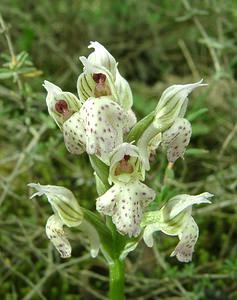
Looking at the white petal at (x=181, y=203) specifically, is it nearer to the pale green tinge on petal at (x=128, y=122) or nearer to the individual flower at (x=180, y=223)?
the individual flower at (x=180, y=223)

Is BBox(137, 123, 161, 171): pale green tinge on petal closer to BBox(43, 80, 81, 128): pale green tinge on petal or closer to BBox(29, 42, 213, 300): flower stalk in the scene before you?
BBox(29, 42, 213, 300): flower stalk

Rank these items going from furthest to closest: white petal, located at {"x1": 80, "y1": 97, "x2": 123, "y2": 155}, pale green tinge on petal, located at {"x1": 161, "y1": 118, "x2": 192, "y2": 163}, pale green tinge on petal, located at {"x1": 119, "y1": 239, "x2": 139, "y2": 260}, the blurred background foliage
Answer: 1. the blurred background foliage
2. pale green tinge on petal, located at {"x1": 119, "y1": 239, "x2": 139, "y2": 260}
3. pale green tinge on petal, located at {"x1": 161, "y1": 118, "x2": 192, "y2": 163}
4. white petal, located at {"x1": 80, "y1": 97, "x2": 123, "y2": 155}

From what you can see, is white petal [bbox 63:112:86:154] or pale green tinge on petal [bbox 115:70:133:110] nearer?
white petal [bbox 63:112:86:154]

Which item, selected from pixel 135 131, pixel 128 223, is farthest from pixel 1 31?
pixel 128 223

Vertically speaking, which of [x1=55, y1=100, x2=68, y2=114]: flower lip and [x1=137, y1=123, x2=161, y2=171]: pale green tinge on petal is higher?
[x1=55, y1=100, x2=68, y2=114]: flower lip

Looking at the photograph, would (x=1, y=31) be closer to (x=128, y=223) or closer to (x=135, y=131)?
(x=135, y=131)

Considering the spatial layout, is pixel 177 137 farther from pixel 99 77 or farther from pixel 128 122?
pixel 99 77

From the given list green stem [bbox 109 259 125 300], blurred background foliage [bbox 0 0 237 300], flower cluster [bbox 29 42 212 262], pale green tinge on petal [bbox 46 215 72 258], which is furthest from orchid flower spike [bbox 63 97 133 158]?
blurred background foliage [bbox 0 0 237 300]

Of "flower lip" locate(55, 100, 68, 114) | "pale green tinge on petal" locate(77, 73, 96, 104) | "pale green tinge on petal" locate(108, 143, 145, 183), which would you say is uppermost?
"pale green tinge on petal" locate(77, 73, 96, 104)
